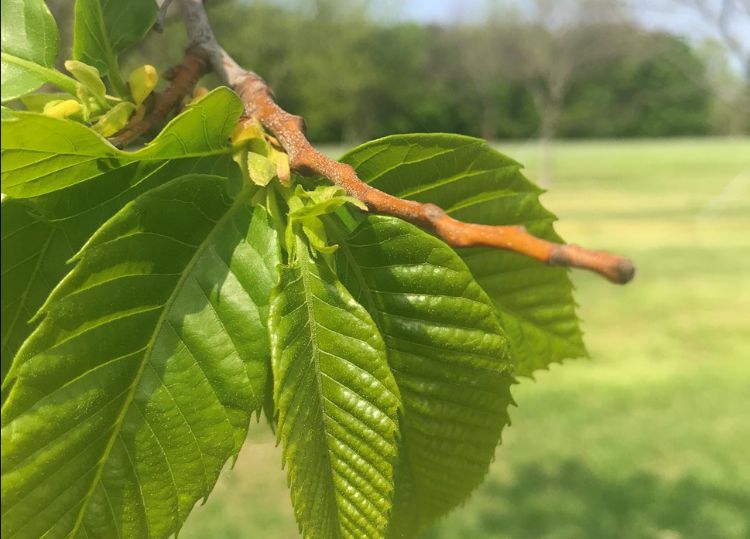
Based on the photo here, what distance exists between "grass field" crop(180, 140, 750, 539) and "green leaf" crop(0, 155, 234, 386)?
11.0 feet

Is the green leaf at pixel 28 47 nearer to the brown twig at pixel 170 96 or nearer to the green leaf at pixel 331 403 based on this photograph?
the brown twig at pixel 170 96

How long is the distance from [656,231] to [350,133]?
873 inches

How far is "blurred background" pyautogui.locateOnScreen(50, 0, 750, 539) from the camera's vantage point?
4.94m

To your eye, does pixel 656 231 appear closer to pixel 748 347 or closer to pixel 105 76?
pixel 748 347

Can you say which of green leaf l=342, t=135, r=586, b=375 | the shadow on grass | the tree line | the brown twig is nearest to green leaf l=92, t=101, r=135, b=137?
the brown twig

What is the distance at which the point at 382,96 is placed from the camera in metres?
35.9

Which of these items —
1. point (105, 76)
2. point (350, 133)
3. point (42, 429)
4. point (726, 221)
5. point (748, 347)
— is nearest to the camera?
point (42, 429)

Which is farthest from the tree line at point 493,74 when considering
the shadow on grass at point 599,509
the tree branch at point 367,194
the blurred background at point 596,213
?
the tree branch at point 367,194

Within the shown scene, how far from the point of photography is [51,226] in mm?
658

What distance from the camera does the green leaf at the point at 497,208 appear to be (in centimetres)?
71

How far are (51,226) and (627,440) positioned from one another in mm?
5801

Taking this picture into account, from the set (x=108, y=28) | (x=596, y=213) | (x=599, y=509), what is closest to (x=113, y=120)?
(x=108, y=28)

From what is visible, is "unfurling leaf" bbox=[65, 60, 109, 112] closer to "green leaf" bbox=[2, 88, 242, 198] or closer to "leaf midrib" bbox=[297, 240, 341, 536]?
"green leaf" bbox=[2, 88, 242, 198]

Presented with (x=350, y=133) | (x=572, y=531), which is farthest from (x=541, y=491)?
(x=350, y=133)
